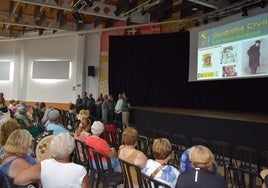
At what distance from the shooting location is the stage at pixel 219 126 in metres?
6.25

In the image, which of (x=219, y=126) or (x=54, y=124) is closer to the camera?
(x=54, y=124)

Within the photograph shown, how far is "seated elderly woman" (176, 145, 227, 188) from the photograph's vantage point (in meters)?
2.13

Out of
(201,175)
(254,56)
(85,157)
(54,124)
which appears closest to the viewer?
(201,175)

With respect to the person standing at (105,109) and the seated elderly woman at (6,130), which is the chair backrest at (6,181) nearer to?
the seated elderly woman at (6,130)

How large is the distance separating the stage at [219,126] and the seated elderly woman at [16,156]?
4.47 metres

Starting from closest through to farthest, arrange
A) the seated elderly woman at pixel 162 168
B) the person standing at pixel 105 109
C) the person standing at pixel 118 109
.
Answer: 1. the seated elderly woman at pixel 162 168
2. the person standing at pixel 118 109
3. the person standing at pixel 105 109

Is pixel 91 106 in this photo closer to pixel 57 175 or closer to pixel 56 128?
pixel 56 128

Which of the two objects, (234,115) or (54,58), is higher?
(54,58)

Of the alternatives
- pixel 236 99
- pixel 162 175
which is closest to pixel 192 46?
pixel 236 99

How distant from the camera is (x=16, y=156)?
2.50 metres

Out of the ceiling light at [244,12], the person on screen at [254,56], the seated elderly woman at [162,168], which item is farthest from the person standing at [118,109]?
the seated elderly woman at [162,168]

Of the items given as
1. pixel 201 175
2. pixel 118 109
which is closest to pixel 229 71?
pixel 118 109

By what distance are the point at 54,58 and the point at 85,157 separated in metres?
13.3

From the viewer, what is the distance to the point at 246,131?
6.48 metres
